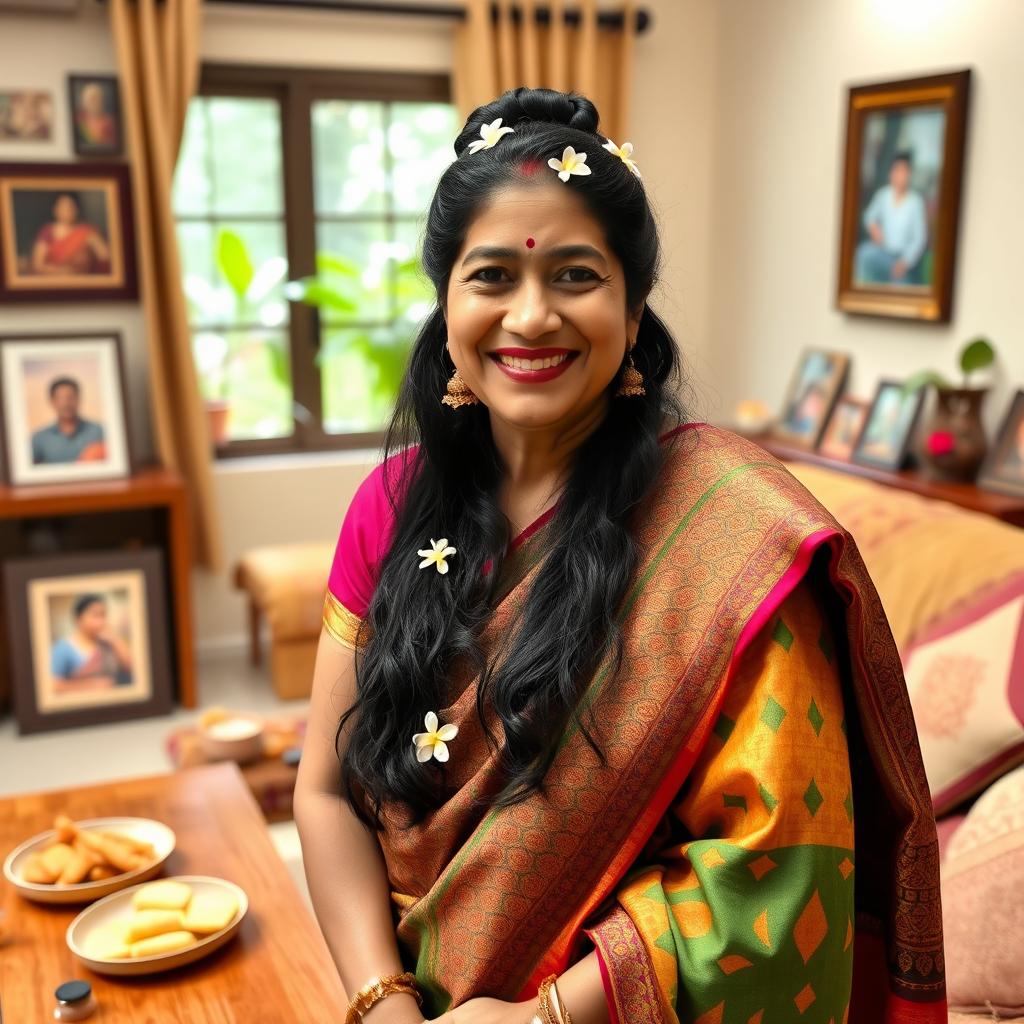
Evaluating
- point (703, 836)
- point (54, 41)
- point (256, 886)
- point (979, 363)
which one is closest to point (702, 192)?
point (979, 363)

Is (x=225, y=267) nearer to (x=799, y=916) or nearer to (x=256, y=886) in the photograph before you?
(x=256, y=886)

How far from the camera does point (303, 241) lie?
4535 mm

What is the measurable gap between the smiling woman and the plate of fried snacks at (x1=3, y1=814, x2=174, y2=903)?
54cm

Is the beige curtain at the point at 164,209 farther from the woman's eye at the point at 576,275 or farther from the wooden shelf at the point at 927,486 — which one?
the woman's eye at the point at 576,275

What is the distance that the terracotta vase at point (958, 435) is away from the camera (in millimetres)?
3445

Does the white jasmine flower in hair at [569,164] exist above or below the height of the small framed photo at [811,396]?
above

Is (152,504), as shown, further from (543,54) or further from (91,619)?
(543,54)

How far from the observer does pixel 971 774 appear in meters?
1.96

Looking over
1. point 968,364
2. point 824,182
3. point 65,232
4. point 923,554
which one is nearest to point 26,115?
point 65,232

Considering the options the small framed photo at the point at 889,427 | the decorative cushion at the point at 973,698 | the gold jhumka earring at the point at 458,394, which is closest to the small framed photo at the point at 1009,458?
the small framed photo at the point at 889,427

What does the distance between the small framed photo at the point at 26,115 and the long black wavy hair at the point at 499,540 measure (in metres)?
3.19

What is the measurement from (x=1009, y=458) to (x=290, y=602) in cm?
226

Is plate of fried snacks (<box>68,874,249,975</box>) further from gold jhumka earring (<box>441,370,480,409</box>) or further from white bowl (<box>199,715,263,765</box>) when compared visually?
white bowl (<box>199,715,263,765</box>)

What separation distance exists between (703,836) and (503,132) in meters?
0.74
